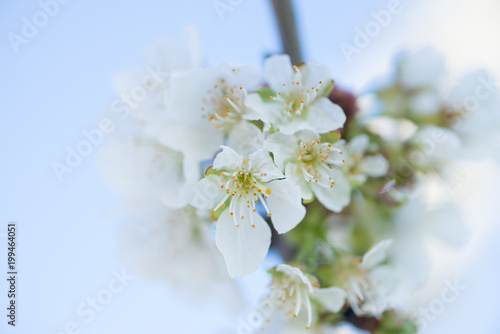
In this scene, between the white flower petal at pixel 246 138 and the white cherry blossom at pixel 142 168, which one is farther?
→ the white cherry blossom at pixel 142 168

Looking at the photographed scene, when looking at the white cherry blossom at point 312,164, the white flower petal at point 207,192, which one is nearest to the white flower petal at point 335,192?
the white cherry blossom at point 312,164

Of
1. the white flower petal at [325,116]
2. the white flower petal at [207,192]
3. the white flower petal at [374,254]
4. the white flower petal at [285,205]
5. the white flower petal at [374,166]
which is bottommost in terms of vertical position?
the white flower petal at [374,254]

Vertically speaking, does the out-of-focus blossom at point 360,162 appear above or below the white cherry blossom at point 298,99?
below

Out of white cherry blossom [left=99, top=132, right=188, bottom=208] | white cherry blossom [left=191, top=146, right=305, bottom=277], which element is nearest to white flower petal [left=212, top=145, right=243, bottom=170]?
white cherry blossom [left=191, top=146, right=305, bottom=277]

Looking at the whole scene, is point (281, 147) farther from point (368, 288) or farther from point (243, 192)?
point (368, 288)

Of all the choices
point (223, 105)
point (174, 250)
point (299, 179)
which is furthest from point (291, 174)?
point (174, 250)

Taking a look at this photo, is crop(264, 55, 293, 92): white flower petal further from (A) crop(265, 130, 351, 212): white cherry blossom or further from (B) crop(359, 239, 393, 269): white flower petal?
(B) crop(359, 239, 393, 269): white flower petal

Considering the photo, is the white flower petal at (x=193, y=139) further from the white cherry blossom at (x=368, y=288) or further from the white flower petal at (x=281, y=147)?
the white cherry blossom at (x=368, y=288)
